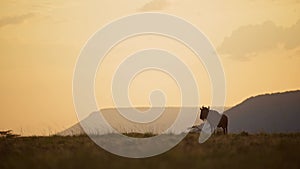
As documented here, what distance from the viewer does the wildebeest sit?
128ft

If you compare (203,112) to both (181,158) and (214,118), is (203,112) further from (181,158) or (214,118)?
(181,158)

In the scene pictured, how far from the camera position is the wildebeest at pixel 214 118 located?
1534 inches

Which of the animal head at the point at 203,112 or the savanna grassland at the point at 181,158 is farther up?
the animal head at the point at 203,112

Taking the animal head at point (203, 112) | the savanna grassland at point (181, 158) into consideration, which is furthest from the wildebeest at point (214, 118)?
the savanna grassland at point (181, 158)

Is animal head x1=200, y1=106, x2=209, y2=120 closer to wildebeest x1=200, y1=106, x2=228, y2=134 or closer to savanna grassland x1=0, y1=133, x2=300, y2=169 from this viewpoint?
wildebeest x1=200, y1=106, x2=228, y2=134

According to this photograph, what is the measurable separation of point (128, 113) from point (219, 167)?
23.2 metres

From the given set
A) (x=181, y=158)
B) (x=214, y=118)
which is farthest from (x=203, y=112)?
(x=181, y=158)

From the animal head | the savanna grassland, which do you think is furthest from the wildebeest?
the savanna grassland

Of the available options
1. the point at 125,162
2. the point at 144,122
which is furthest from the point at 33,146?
the point at 144,122

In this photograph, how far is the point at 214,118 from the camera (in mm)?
39719

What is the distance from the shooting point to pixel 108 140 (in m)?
26.5

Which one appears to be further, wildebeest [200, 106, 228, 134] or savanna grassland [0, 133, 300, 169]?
wildebeest [200, 106, 228, 134]

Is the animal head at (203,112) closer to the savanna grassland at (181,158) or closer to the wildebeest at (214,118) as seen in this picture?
the wildebeest at (214,118)

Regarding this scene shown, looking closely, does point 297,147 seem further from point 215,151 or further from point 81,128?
point 81,128
